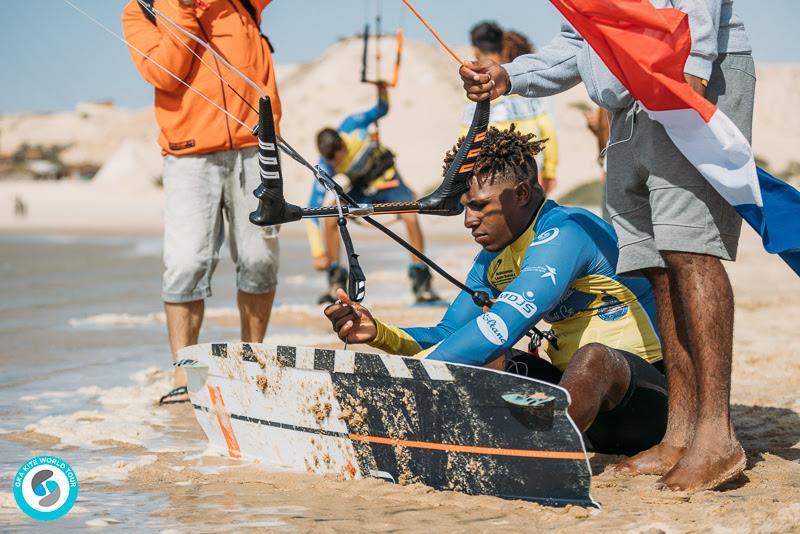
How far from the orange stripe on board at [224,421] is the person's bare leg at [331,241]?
548 cm

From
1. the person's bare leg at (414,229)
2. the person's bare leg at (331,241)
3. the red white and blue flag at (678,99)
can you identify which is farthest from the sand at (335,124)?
the red white and blue flag at (678,99)

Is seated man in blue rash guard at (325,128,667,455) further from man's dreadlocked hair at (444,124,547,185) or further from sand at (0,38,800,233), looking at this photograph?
sand at (0,38,800,233)

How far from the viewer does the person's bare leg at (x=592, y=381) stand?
3.53 metres

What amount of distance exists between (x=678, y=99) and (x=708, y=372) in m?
0.90

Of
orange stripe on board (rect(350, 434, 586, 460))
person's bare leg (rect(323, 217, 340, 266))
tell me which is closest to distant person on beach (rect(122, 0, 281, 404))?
orange stripe on board (rect(350, 434, 586, 460))

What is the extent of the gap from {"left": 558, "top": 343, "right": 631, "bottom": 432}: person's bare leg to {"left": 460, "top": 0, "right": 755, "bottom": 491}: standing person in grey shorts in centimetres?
21

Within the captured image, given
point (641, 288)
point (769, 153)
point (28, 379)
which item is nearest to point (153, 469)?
point (641, 288)

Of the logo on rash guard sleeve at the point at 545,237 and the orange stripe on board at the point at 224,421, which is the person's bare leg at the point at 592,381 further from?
the orange stripe on board at the point at 224,421

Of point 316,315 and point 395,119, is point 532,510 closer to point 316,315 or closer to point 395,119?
point 316,315

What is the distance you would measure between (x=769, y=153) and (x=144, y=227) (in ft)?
76.4

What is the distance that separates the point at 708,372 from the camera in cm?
351

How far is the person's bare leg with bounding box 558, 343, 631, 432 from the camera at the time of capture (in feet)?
11.6

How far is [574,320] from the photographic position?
13.4 ft

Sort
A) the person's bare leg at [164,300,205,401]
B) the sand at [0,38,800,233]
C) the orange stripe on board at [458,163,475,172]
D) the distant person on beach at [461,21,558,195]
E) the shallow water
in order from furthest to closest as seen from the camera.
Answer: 1. the sand at [0,38,800,233]
2. the distant person on beach at [461,21,558,195]
3. the person's bare leg at [164,300,205,401]
4. the shallow water
5. the orange stripe on board at [458,163,475,172]
